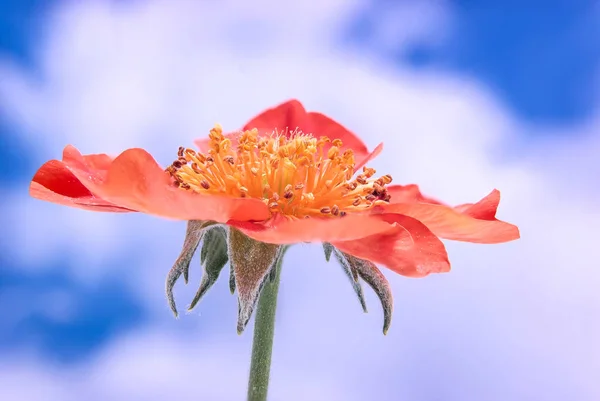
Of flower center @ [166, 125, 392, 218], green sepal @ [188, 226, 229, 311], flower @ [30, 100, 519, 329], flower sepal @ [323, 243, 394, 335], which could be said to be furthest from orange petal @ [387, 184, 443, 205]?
green sepal @ [188, 226, 229, 311]

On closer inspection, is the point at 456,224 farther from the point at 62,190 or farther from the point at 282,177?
the point at 62,190

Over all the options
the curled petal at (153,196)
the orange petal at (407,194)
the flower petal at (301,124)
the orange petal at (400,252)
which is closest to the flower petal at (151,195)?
the curled petal at (153,196)

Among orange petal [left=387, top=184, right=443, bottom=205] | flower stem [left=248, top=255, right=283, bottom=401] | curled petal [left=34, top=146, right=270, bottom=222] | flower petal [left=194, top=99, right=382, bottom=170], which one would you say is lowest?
flower stem [left=248, top=255, right=283, bottom=401]

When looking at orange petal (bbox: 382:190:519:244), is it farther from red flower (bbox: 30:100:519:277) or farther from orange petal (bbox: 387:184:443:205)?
orange petal (bbox: 387:184:443:205)

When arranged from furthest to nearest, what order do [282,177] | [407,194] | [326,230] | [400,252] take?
1. [407,194]
2. [282,177]
3. [400,252]
4. [326,230]

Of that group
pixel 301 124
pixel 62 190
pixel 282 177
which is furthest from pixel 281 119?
pixel 62 190

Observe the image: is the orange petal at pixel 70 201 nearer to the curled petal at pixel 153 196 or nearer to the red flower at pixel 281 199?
the red flower at pixel 281 199

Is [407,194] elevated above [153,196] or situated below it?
above
